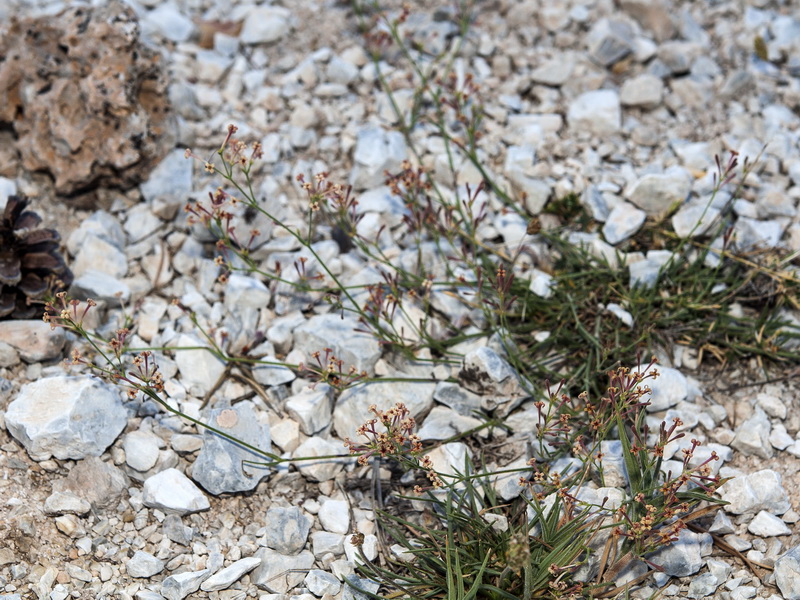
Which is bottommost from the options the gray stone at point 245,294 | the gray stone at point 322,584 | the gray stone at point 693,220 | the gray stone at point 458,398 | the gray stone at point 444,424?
the gray stone at point 322,584

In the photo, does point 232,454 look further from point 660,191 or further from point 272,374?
point 660,191

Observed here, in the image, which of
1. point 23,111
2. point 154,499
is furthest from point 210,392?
point 23,111

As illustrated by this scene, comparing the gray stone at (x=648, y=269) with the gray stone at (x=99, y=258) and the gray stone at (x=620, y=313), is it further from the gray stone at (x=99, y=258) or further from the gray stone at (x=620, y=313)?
the gray stone at (x=99, y=258)

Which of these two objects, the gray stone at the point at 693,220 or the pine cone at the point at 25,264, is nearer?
the pine cone at the point at 25,264

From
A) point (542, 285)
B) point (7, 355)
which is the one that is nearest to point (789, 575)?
point (542, 285)

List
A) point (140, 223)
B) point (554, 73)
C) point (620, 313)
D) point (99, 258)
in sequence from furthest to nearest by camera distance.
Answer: point (554, 73) < point (140, 223) < point (99, 258) < point (620, 313)

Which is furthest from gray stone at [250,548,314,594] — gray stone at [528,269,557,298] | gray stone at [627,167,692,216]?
gray stone at [627,167,692,216]

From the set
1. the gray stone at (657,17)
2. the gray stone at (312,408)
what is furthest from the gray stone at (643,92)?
the gray stone at (312,408)
